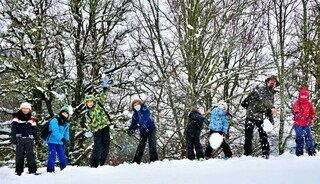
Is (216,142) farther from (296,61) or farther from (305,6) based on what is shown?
(305,6)

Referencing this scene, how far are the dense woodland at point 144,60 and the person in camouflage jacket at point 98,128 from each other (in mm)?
5092

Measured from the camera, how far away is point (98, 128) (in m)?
8.19

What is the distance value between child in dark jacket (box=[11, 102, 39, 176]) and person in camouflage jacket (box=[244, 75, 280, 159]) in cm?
445

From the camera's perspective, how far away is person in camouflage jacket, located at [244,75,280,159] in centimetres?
812

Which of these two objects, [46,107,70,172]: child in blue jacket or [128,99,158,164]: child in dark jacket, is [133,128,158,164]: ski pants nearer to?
[128,99,158,164]: child in dark jacket

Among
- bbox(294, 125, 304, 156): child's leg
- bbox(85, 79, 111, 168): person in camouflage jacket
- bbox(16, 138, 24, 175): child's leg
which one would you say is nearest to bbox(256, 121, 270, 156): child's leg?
bbox(294, 125, 304, 156): child's leg

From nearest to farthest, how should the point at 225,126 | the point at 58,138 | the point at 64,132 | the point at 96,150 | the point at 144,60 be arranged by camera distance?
the point at 58,138
the point at 64,132
the point at 96,150
the point at 225,126
the point at 144,60

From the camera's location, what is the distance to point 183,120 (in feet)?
49.3

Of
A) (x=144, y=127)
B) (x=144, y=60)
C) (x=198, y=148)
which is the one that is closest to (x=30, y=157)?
(x=144, y=127)

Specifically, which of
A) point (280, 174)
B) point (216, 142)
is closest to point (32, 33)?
point (216, 142)

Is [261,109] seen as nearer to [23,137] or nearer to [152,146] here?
[152,146]

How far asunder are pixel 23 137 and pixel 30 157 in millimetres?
413

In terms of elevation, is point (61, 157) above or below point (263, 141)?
below

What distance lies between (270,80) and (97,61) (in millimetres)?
8356
